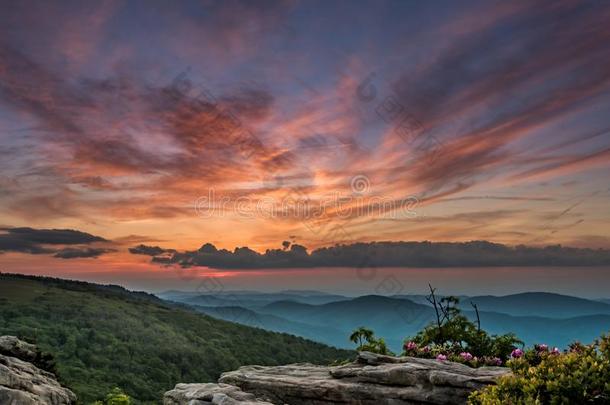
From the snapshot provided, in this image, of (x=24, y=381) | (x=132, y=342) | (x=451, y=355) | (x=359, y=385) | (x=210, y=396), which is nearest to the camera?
(x=210, y=396)

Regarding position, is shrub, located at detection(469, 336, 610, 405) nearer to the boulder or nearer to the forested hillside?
the boulder

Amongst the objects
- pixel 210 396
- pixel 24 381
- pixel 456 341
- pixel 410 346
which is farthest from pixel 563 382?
pixel 24 381

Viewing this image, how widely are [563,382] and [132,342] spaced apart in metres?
146

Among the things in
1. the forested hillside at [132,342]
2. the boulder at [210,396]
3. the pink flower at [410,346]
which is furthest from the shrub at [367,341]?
the forested hillside at [132,342]

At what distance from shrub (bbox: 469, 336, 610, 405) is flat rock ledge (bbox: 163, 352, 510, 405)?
2.77 m

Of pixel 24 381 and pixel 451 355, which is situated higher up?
pixel 451 355

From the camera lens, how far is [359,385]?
15.0 meters

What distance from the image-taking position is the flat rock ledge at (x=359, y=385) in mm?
13445

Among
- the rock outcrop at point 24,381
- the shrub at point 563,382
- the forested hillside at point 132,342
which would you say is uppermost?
the shrub at point 563,382

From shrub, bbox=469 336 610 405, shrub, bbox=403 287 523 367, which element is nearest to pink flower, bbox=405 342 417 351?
shrub, bbox=403 287 523 367

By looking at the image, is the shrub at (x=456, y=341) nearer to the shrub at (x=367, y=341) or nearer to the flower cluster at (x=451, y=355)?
the flower cluster at (x=451, y=355)

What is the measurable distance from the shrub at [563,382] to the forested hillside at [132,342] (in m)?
77.6

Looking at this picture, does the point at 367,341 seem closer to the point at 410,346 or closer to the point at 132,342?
the point at 410,346

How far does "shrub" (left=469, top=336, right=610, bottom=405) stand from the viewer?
29.9 ft
